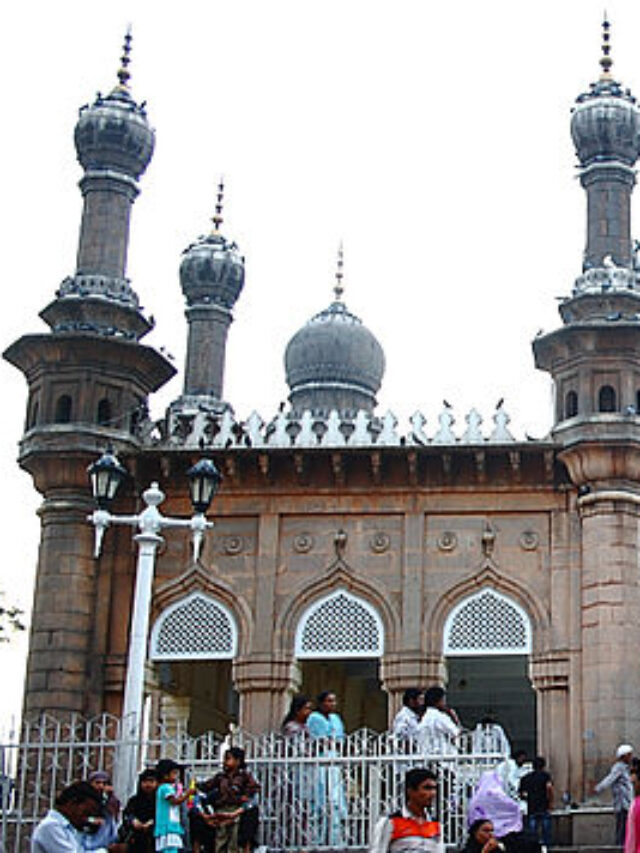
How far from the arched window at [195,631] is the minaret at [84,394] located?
2.21 ft

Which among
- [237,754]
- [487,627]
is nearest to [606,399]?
[487,627]

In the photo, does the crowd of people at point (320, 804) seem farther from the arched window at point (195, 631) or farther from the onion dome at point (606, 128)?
the onion dome at point (606, 128)

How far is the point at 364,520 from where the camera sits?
1717 cm

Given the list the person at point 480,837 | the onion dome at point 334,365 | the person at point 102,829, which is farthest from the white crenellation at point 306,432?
the person at point 480,837

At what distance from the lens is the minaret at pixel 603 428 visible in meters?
15.6

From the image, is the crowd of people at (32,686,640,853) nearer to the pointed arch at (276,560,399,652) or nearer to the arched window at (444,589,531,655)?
the arched window at (444,589,531,655)

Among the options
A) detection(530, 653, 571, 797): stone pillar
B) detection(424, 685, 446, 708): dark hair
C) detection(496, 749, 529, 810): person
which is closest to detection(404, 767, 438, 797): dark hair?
detection(496, 749, 529, 810): person

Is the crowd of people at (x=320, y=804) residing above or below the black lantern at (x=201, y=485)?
below

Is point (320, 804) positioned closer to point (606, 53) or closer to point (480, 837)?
point (480, 837)

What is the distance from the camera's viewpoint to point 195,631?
17125 millimetres

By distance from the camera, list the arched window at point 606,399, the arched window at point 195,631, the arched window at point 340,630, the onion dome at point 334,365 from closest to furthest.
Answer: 1. the arched window at point 606,399
2. the arched window at point 340,630
3. the arched window at point 195,631
4. the onion dome at point 334,365

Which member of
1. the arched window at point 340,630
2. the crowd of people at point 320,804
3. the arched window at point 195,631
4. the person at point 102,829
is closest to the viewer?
the crowd of people at point 320,804

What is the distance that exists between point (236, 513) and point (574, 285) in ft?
14.2

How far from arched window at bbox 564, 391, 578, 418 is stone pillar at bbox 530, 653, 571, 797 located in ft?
8.11
